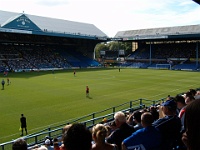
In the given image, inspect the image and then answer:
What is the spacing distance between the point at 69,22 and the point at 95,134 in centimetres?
8476

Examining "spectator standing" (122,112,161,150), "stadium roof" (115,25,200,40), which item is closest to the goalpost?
"stadium roof" (115,25,200,40)

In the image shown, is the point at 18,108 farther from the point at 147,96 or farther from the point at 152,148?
the point at 152,148

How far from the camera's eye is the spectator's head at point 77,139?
2.51 metres

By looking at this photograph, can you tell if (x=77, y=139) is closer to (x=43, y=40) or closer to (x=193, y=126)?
(x=193, y=126)

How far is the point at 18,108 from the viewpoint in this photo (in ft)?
71.4

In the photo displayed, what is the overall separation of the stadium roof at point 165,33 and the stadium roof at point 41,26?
14246 mm

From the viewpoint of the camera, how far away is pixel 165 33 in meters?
84.4

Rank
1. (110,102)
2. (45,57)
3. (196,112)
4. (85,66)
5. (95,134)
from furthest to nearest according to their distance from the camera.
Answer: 1. (85,66)
2. (45,57)
3. (110,102)
4. (95,134)
5. (196,112)

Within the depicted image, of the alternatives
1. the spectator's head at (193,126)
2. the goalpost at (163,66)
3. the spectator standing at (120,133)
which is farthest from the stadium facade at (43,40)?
the spectator's head at (193,126)

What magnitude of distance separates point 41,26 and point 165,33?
4370 centimetres

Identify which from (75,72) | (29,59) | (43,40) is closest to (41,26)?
(43,40)

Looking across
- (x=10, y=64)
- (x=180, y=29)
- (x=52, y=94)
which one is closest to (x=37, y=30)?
(x=10, y=64)

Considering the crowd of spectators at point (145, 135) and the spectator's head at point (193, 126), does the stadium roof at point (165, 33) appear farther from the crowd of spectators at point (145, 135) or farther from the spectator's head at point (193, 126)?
the spectator's head at point (193, 126)

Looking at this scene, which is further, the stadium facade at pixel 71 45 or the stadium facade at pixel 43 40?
the stadium facade at pixel 71 45
